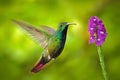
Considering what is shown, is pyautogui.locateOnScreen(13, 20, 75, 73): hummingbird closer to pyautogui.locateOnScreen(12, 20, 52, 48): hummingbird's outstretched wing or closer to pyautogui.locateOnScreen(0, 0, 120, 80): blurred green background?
pyautogui.locateOnScreen(12, 20, 52, 48): hummingbird's outstretched wing

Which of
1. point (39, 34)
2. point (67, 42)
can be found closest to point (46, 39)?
point (39, 34)

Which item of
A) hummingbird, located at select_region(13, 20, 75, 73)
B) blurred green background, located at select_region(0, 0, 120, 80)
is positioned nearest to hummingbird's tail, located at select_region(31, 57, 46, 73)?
hummingbird, located at select_region(13, 20, 75, 73)

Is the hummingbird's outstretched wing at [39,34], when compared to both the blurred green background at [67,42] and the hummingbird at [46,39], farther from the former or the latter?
the blurred green background at [67,42]

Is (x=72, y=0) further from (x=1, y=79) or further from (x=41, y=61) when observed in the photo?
(x=41, y=61)

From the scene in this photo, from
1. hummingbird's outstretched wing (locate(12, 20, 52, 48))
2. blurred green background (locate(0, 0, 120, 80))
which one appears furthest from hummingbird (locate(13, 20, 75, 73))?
blurred green background (locate(0, 0, 120, 80))

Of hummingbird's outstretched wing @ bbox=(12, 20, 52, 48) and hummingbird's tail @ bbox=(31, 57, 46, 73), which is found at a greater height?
hummingbird's outstretched wing @ bbox=(12, 20, 52, 48)

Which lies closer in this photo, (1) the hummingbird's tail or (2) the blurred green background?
(1) the hummingbird's tail

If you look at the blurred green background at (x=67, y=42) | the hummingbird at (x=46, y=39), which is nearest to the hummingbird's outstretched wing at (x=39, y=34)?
the hummingbird at (x=46, y=39)

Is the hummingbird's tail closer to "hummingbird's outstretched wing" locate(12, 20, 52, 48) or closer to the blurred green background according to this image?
"hummingbird's outstretched wing" locate(12, 20, 52, 48)

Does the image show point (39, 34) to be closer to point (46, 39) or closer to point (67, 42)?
point (46, 39)
